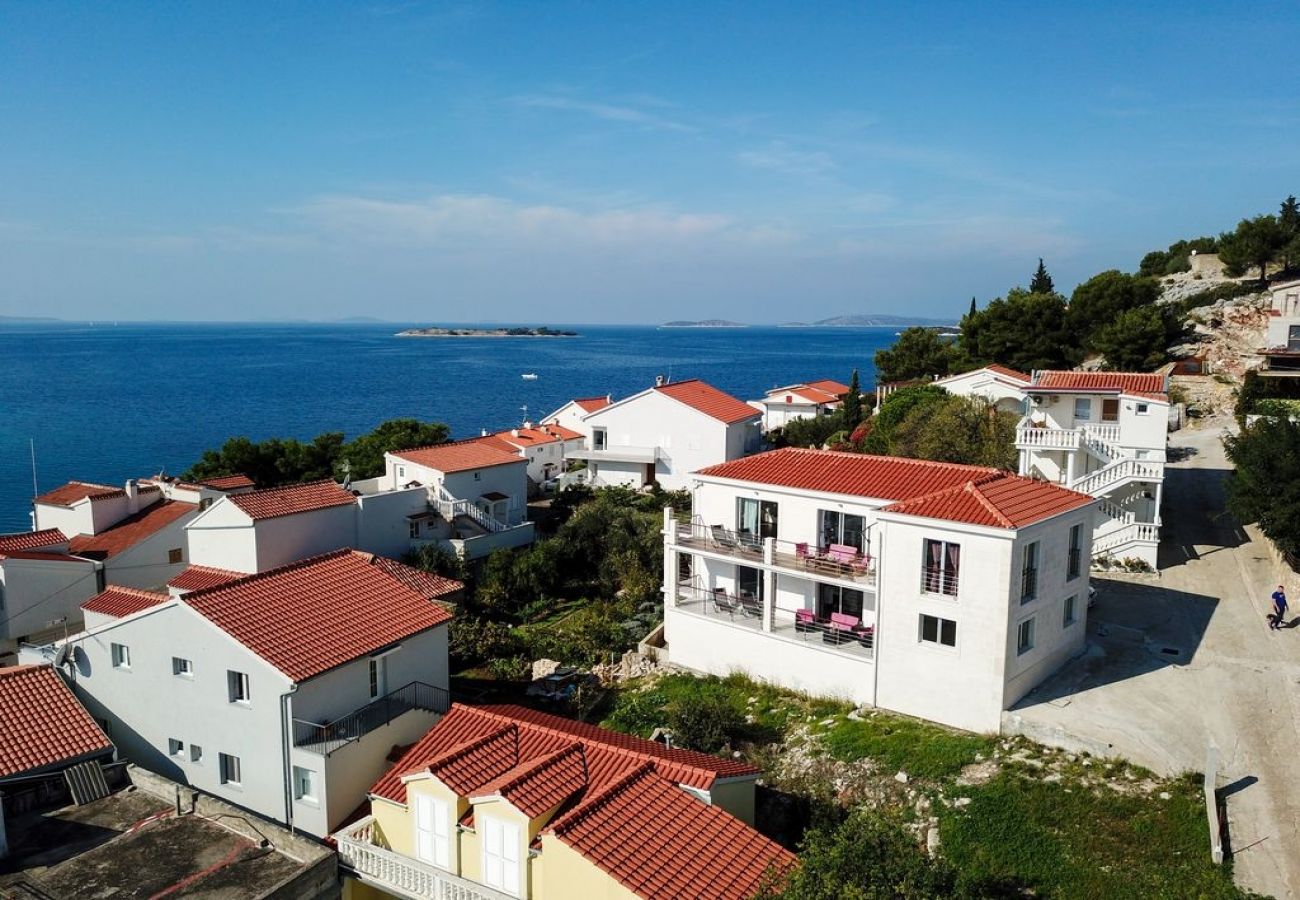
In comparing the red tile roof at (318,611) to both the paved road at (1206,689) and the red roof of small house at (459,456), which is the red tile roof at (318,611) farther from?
the red roof of small house at (459,456)

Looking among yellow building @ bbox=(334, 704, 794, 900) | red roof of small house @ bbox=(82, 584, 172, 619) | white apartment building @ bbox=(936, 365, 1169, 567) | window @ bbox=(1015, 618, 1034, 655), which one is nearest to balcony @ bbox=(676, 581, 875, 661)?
window @ bbox=(1015, 618, 1034, 655)

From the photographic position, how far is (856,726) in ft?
74.6

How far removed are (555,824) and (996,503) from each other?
43.6 feet

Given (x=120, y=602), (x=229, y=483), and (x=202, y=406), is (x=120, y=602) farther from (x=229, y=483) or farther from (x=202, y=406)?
(x=202, y=406)

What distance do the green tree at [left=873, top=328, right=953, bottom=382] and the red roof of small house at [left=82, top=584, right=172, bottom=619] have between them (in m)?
55.1

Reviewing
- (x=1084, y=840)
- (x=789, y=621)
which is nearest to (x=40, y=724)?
(x=789, y=621)

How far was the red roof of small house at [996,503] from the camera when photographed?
71.5 ft

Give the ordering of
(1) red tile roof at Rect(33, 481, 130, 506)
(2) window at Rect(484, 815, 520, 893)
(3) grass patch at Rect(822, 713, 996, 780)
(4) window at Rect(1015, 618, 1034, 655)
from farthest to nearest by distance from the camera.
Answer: (1) red tile roof at Rect(33, 481, 130, 506)
(4) window at Rect(1015, 618, 1034, 655)
(3) grass patch at Rect(822, 713, 996, 780)
(2) window at Rect(484, 815, 520, 893)

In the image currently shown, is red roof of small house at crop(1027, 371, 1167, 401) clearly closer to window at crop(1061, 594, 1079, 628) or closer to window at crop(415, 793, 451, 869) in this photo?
window at crop(1061, 594, 1079, 628)

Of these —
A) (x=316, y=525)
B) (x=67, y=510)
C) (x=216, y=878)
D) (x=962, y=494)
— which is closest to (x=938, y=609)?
(x=962, y=494)

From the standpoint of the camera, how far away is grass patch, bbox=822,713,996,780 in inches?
806

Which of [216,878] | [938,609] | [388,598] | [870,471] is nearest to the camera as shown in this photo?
[216,878]

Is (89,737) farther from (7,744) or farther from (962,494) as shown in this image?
(962,494)

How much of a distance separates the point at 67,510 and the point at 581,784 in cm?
2937
